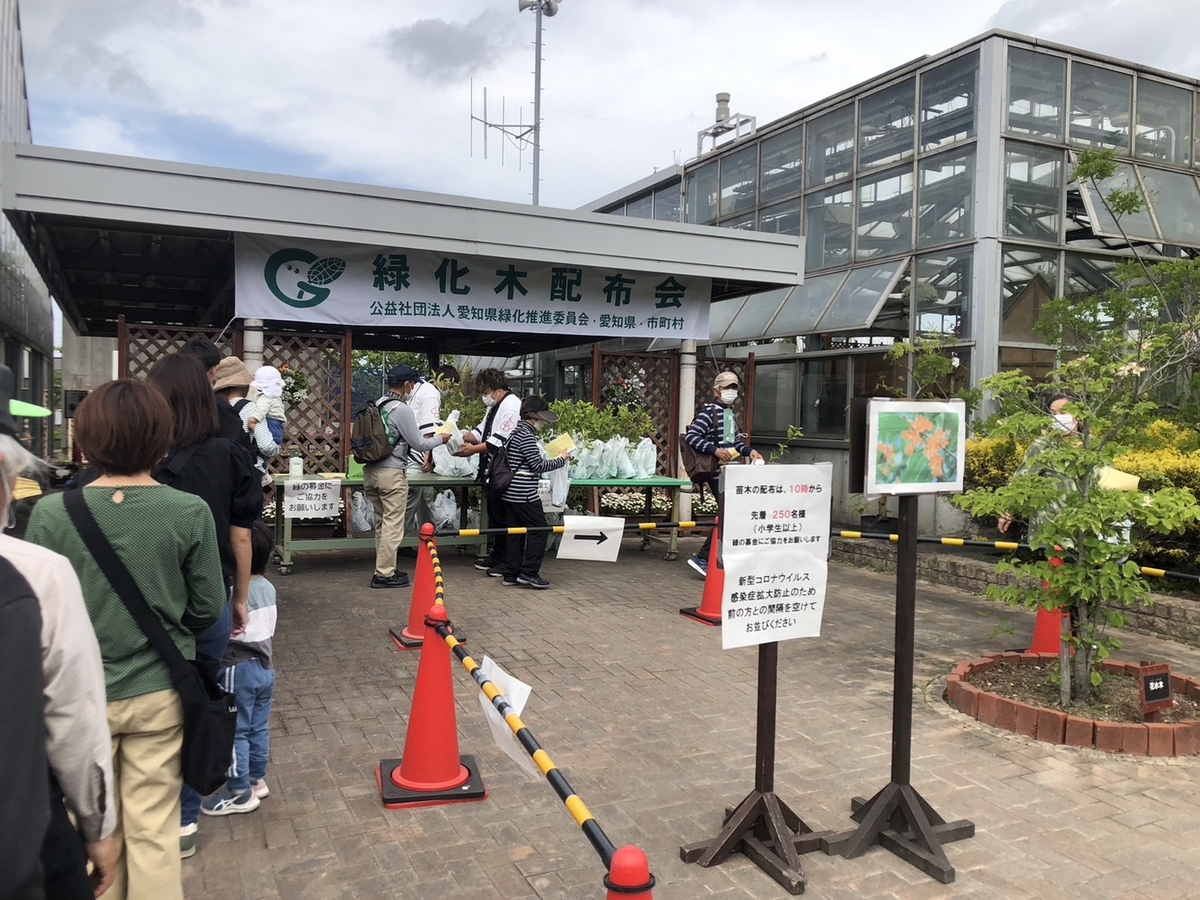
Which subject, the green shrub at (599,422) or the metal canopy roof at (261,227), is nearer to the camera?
the metal canopy roof at (261,227)

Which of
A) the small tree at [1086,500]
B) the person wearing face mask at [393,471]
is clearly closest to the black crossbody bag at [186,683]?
the small tree at [1086,500]

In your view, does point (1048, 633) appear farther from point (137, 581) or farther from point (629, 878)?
point (137, 581)

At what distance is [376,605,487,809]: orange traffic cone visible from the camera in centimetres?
401

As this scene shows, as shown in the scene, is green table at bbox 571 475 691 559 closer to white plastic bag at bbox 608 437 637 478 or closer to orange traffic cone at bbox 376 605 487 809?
white plastic bag at bbox 608 437 637 478

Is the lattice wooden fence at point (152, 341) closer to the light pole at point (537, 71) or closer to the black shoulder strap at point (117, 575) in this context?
the black shoulder strap at point (117, 575)

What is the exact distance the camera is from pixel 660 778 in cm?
430

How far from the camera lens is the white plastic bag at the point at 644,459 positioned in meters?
10.2

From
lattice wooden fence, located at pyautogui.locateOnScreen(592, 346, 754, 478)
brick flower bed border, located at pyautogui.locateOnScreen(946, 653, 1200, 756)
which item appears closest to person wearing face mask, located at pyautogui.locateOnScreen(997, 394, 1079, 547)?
brick flower bed border, located at pyautogui.locateOnScreen(946, 653, 1200, 756)

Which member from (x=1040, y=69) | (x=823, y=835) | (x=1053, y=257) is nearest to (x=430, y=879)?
(x=823, y=835)

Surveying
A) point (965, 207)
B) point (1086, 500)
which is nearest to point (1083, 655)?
point (1086, 500)

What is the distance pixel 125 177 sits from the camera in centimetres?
745

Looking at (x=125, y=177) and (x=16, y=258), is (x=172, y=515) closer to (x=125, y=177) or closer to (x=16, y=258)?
(x=125, y=177)

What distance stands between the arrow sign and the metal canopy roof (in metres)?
3.41

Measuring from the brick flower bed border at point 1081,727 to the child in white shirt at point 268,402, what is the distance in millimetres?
5310
